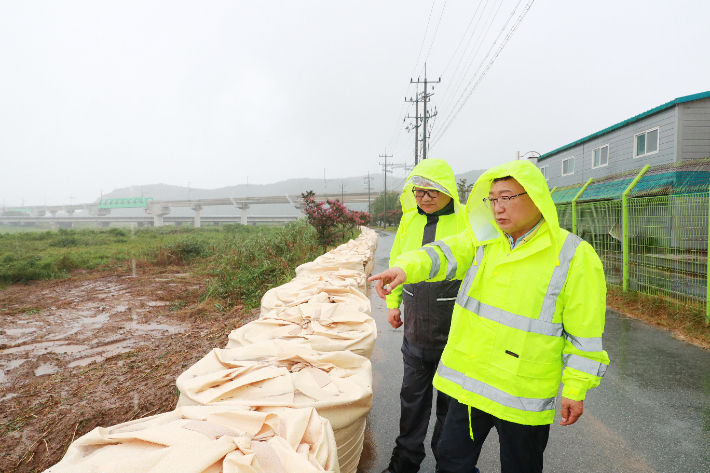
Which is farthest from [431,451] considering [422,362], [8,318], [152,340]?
[8,318]

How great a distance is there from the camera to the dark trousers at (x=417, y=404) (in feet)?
A: 7.41

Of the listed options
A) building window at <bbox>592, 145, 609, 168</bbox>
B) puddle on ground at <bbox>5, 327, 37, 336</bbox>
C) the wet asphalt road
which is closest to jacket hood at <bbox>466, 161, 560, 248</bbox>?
the wet asphalt road

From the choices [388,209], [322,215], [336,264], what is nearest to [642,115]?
[322,215]

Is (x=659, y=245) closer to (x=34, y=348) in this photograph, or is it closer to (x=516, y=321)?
(x=516, y=321)

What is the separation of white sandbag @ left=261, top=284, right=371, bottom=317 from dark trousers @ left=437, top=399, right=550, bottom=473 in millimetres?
1656

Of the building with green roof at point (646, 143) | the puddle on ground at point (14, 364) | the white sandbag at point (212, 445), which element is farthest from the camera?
the building with green roof at point (646, 143)

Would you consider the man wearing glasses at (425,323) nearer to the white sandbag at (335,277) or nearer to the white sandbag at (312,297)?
the white sandbag at (312,297)

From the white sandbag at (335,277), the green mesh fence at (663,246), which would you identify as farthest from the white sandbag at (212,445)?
the green mesh fence at (663,246)

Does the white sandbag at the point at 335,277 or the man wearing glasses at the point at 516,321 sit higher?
the man wearing glasses at the point at 516,321

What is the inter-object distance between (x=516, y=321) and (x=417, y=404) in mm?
1010

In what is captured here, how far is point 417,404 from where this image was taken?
2.26 m

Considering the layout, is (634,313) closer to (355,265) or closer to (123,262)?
(355,265)

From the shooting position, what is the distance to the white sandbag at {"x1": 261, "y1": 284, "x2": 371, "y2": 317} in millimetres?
3395

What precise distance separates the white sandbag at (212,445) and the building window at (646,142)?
12724mm
